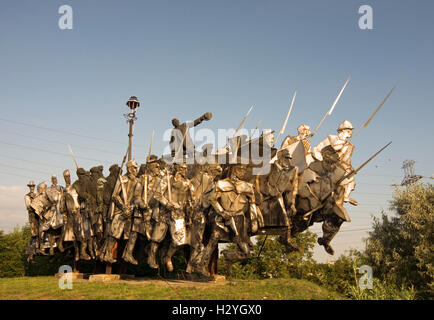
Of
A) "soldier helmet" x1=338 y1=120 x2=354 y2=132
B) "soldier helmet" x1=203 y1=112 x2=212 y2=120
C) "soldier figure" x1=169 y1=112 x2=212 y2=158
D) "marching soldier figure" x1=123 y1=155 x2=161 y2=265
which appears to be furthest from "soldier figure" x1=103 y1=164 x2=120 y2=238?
"soldier helmet" x1=338 y1=120 x2=354 y2=132

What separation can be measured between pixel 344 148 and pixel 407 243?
41.7ft

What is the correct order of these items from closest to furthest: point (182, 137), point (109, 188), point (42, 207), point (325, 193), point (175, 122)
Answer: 1. point (325, 193)
2. point (109, 188)
3. point (182, 137)
4. point (175, 122)
5. point (42, 207)

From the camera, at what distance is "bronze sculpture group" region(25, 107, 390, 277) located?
1146 cm

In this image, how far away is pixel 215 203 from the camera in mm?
11508

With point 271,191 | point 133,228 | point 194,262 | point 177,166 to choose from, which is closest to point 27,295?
point 133,228

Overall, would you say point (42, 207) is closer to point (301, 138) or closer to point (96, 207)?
point (96, 207)

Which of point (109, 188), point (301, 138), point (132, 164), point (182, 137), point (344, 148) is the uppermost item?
point (182, 137)

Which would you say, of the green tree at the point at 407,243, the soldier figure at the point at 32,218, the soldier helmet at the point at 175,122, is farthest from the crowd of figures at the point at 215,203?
the green tree at the point at 407,243

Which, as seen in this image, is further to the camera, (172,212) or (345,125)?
(345,125)

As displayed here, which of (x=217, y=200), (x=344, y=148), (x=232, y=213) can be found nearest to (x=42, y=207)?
(x=217, y=200)

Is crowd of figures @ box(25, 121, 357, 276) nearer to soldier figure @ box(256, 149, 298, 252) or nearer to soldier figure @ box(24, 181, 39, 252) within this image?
soldier figure @ box(256, 149, 298, 252)

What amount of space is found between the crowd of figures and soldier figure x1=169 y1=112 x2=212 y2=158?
122cm
